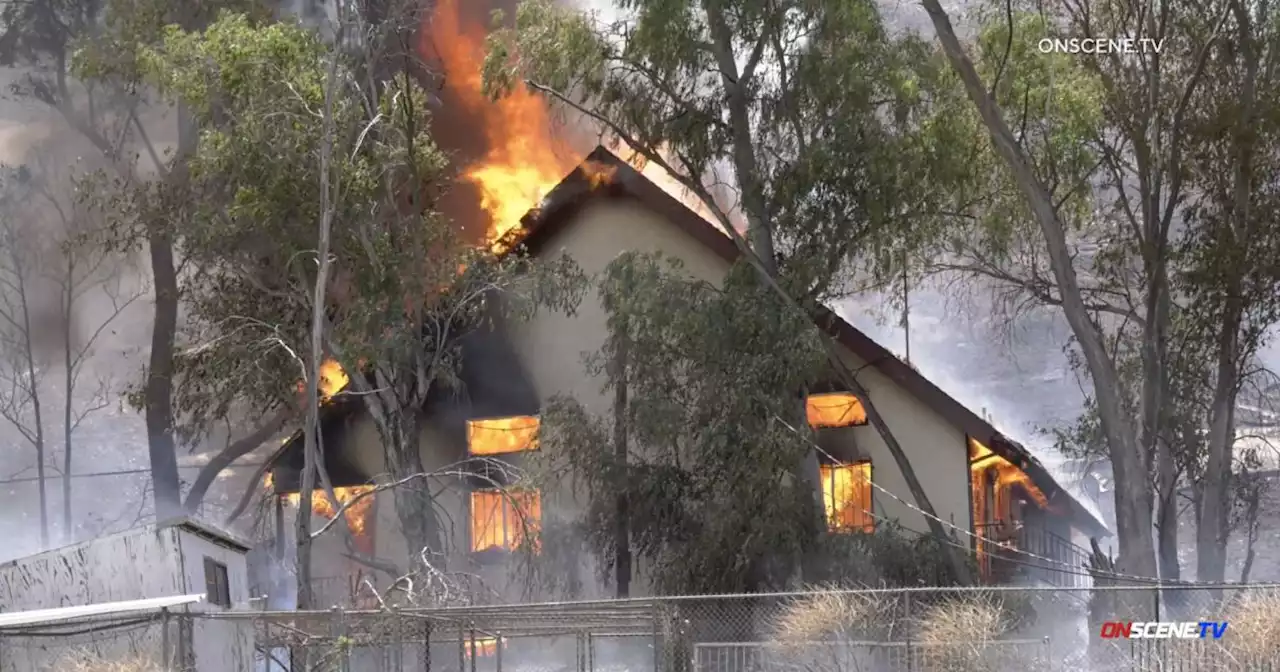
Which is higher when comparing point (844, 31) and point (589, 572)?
point (844, 31)

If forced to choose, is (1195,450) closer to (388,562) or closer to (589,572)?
(589,572)

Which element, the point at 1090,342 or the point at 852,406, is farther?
the point at 852,406

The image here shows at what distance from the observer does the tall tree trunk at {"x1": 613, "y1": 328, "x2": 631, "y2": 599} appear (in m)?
22.2

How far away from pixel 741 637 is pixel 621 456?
4850 mm

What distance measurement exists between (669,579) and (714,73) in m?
8.03

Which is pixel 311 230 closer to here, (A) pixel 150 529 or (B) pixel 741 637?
(A) pixel 150 529

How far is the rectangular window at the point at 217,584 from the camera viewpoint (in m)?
17.7

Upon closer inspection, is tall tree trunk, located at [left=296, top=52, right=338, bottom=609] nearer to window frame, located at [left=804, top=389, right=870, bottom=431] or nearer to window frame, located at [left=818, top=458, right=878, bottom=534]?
window frame, located at [left=818, top=458, right=878, bottom=534]

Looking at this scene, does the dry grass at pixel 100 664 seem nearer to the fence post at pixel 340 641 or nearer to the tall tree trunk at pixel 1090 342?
the fence post at pixel 340 641

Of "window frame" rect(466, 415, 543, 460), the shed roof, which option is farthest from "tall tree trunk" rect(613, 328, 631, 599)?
the shed roof

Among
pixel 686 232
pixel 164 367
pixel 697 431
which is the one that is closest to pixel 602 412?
pixel 697 431

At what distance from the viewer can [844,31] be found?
22.2 m

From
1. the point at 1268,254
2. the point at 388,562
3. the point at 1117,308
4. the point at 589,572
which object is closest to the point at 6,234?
the point at 388,562

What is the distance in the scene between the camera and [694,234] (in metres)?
24.2
